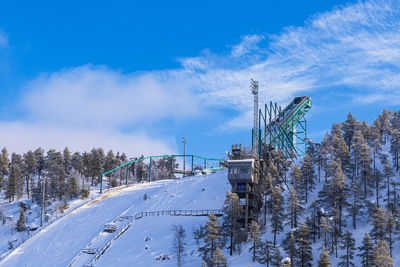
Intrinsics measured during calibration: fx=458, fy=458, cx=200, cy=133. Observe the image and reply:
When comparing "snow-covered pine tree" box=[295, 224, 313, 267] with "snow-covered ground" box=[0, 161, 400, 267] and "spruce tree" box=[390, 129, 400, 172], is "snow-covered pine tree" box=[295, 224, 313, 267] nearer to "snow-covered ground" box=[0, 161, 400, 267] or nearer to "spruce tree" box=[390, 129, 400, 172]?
"snow-covered ground" box=[0, 161, 400, 267]

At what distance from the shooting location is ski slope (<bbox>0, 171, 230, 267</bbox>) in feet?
233

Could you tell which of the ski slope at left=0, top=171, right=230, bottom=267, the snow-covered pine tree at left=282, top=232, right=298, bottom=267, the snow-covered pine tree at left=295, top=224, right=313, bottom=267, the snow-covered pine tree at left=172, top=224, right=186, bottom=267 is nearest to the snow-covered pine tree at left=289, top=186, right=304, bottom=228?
the snow-covered pine tree at left=282, top=232, right=298, bottom=267

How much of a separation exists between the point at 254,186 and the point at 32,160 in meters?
87.8

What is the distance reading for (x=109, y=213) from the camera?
293 feet

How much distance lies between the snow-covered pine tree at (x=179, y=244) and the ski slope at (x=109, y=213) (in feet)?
8.97

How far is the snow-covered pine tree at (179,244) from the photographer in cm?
6247

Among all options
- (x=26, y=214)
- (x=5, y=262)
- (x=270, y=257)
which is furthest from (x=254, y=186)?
(x=26, y=214)

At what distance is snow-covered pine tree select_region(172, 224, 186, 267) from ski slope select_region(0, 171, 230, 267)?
8.97 ft

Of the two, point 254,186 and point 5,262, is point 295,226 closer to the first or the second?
point 254,186

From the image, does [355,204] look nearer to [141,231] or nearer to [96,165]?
[141,231]

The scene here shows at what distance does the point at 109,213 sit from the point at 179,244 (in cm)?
3006

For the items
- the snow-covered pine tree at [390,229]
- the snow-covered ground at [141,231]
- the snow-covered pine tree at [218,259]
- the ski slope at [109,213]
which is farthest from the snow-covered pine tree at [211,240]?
the snow-covered pine tree at [390,229]

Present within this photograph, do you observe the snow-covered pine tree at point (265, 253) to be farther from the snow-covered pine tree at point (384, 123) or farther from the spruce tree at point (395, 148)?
the snow-covered pine tree at point (384, 123)

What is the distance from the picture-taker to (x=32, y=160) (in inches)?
5453
